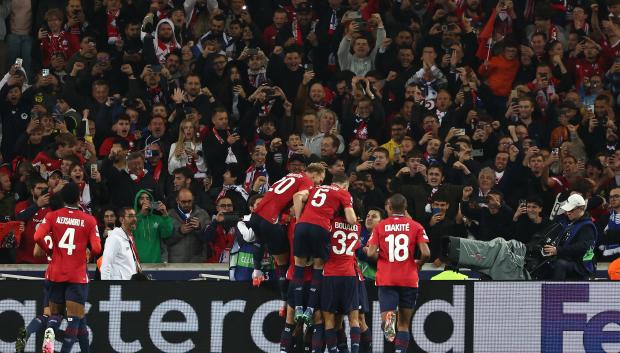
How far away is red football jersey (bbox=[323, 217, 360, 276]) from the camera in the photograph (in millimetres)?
20688

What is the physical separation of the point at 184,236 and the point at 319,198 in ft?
13.7

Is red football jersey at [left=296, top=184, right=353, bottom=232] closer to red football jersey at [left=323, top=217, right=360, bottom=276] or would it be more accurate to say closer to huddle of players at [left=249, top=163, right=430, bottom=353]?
huddle of players at [left=249, top=163, right=430, bottom=353]

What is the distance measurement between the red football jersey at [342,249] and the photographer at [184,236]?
3.97 m

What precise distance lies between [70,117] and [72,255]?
6390 millimetres

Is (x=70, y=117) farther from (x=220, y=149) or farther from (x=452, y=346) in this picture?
(x=452, y=346)

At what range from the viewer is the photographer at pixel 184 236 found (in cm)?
2428

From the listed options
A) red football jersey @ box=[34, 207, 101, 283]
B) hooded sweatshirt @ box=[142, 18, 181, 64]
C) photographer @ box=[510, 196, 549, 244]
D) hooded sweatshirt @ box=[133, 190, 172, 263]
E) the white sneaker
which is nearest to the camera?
the white sneaker

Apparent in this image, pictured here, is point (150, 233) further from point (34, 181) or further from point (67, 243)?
point (67, 243)

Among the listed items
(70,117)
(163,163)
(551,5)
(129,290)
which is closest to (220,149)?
(163,163)

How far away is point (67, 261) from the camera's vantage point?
67.2ft

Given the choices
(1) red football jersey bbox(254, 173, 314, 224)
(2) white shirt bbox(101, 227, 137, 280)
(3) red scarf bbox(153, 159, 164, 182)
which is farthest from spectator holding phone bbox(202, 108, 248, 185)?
(1) red football jersey bbox(254, 173, 314, 224)

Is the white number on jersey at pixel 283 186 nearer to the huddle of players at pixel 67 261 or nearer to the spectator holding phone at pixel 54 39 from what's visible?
the huddle of players at pixel 67 261

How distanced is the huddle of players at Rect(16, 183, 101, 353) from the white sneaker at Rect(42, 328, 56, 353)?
0.94 ft

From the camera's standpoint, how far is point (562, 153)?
25188mm
